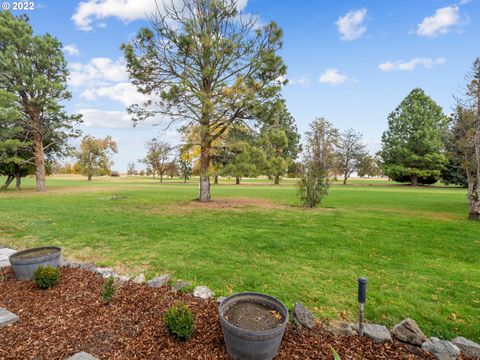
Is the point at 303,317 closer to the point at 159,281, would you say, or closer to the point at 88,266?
the point at 159,281

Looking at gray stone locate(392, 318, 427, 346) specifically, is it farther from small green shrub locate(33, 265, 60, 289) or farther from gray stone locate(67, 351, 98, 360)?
small green shrub locate(33, 265, 60, 289)

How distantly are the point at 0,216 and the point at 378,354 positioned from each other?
1219 centimetres

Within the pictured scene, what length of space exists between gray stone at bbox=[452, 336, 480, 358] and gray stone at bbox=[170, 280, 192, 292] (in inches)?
125

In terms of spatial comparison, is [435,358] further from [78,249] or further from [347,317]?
[78,249]

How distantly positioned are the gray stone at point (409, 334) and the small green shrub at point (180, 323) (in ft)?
7.09

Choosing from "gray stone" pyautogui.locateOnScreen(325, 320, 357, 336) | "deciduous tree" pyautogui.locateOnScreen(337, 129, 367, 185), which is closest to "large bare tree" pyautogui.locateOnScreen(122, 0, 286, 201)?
"gray stone" pyautogui.locateOnScreen(325, 320, 357, 336)

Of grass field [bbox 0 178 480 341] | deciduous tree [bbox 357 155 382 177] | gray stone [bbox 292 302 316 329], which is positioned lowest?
grass field [bbox 0 178 480 341]

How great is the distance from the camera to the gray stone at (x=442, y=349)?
7.63 feet

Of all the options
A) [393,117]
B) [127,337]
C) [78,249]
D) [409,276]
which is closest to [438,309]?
[409,276]

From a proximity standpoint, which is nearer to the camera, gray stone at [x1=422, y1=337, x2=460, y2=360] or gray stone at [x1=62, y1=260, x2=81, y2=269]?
gray stone at [x1=422, y1=337, x2=460, y2=360]

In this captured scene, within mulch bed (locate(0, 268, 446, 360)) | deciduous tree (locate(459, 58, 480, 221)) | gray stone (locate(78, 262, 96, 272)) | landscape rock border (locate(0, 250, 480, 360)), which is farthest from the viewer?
deciduous tree (locate(459, 58, 480, 221))

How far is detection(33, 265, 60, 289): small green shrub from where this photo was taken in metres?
3.40

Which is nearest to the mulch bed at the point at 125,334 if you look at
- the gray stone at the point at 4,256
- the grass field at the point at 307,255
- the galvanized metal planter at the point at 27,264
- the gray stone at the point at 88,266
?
the galvanized metal planter at the point at 27,264

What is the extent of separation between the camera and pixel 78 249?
18.0ft
